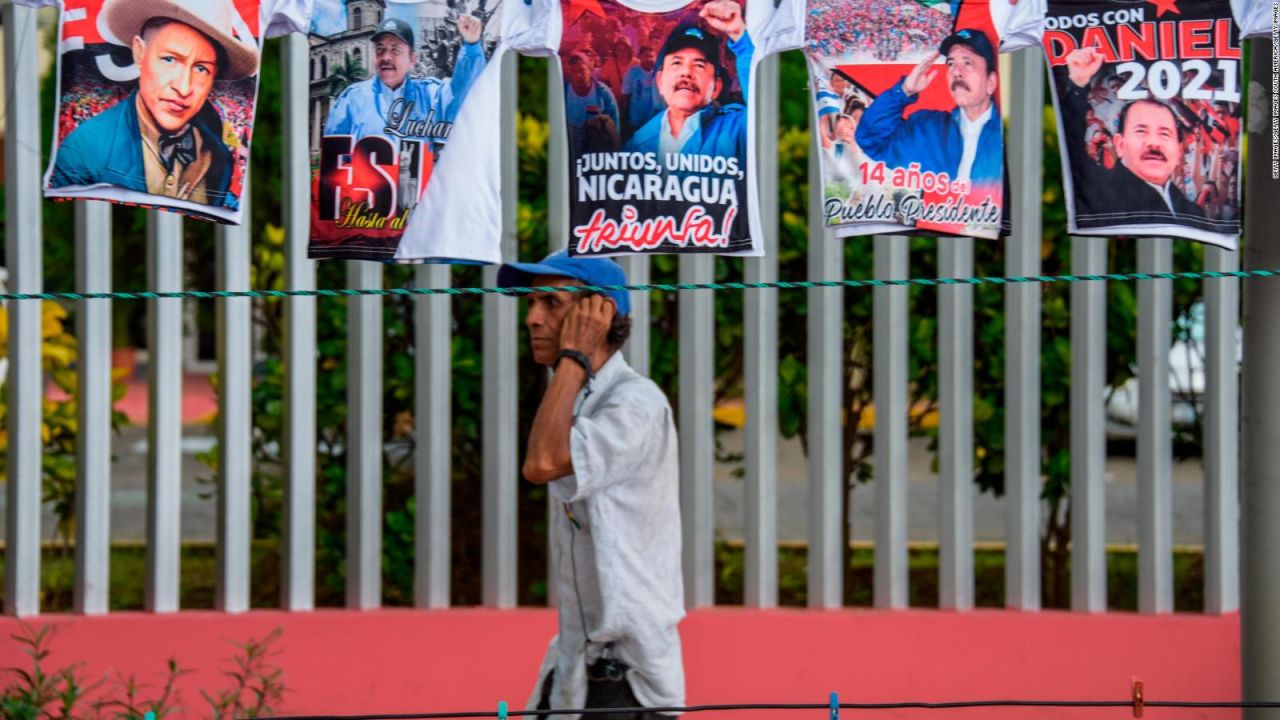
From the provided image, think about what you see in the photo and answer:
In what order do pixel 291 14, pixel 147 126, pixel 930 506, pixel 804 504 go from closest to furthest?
1. pixel 147 126
2. pixel 291 14
3. pixel 930 506
4. pixel 804 504

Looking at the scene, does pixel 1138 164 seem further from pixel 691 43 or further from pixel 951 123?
pixel 691 43

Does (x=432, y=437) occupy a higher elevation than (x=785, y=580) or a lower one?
higher

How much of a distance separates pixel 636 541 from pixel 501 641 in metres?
1.86

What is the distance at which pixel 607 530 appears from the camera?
3248 mm

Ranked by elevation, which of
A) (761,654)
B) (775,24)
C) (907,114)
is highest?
(775,24)

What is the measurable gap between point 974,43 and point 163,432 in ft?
9.80

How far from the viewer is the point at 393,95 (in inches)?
133

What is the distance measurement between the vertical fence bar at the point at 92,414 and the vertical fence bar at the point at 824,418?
232 centimetres

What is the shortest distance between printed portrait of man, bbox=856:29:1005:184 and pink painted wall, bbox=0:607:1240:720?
2.05 m

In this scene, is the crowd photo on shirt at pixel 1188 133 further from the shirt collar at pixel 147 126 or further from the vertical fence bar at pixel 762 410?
the shirt collar at pixel 147 126

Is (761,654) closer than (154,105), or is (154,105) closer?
(154,105)

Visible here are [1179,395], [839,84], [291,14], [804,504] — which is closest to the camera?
[291,14]

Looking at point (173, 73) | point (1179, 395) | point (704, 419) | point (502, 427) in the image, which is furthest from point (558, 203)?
point (1179, 395)

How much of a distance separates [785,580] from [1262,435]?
300cm
